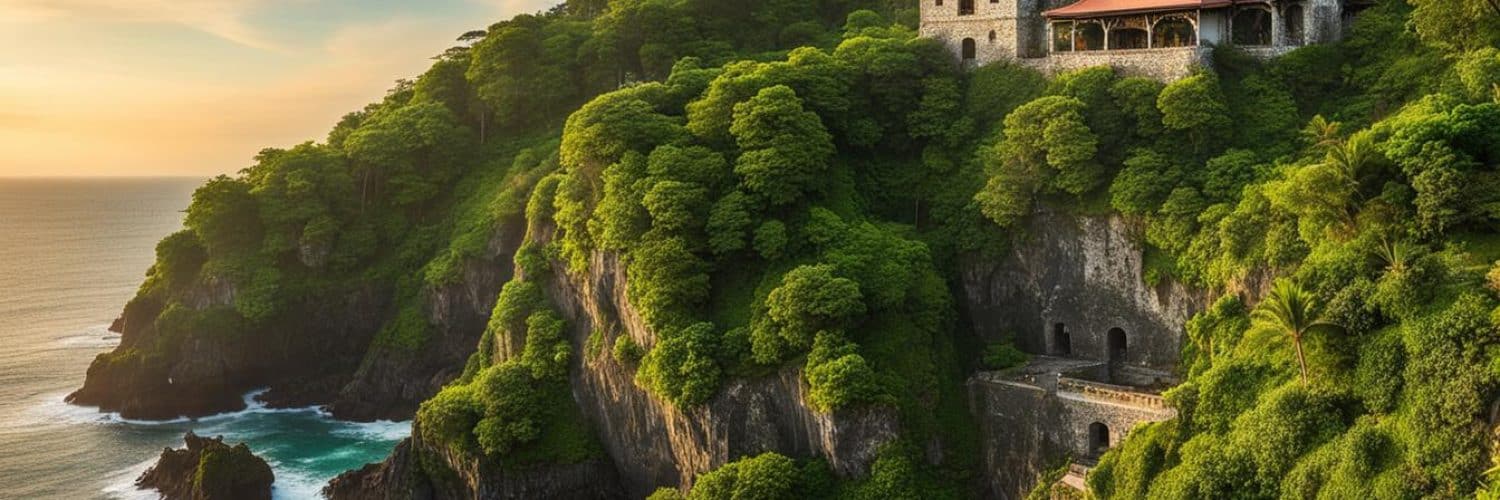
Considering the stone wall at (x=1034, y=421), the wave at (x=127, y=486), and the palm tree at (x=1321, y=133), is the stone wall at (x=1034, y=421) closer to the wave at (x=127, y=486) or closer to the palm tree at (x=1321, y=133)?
the palm tree at (x=1321, y=133)

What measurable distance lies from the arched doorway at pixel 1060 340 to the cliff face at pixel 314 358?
1316 inches

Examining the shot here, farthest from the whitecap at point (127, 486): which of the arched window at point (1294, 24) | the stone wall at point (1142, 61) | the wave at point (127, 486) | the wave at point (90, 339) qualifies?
the arched window at point (1294, 24)

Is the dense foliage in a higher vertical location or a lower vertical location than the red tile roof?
lower

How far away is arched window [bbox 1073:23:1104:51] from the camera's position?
61.2 metres

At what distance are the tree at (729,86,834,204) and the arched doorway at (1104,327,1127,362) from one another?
14.4m

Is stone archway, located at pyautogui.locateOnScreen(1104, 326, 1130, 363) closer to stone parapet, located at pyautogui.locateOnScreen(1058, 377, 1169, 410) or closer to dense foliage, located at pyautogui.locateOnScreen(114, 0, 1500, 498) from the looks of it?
dense foliage, located at pyautogui.locateOnScreen(114, 0, 1500, 498)

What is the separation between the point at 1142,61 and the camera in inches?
2218

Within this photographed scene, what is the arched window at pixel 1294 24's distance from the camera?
184ft

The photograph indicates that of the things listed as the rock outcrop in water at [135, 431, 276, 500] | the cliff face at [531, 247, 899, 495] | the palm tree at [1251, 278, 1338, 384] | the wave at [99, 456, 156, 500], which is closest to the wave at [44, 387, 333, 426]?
the wave at [99, 456, 156, 500]

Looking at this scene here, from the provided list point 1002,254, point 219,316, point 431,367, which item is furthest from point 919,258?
point 219,316

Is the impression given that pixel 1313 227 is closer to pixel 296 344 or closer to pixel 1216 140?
pixel 1216 140

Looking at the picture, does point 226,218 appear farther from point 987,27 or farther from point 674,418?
point 987,27

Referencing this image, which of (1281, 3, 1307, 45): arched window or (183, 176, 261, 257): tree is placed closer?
(1281, 3, 1307, 45): arched window

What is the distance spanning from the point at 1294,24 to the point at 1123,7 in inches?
313
